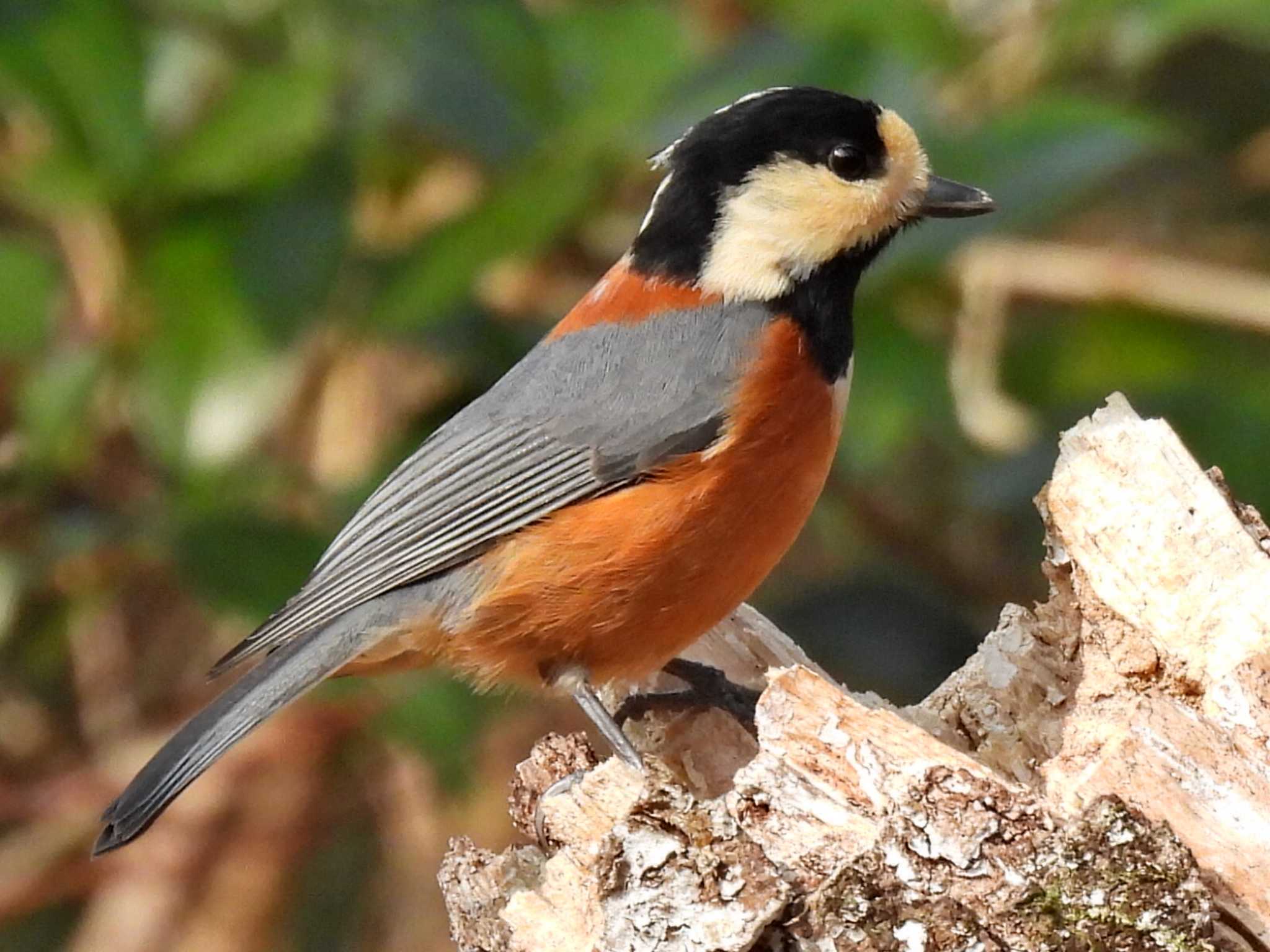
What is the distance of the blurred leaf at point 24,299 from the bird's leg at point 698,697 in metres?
1.41

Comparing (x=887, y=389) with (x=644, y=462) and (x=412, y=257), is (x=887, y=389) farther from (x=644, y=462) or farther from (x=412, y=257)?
(x=412, y=257)

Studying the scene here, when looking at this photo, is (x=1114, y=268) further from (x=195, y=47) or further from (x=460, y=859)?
(x=460, y=859)

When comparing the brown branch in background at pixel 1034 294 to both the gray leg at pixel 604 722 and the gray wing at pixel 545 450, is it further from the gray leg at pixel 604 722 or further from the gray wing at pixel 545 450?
the gray leg at pixel 604 722

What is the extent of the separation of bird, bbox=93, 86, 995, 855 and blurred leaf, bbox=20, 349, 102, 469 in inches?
25.7

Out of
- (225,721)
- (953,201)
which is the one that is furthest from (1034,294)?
(225,721)

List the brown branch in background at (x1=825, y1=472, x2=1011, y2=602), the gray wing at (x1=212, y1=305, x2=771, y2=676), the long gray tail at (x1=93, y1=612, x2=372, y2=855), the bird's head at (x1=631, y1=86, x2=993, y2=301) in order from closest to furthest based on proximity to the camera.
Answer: the long gray tail at (x1=93, y1=612, x2=372, y2=855)
the gray wing at (x1=212, y1=305, x2=771, y2=676)
the bird's head at (x1=631, y1=86, x2=993, y2=301)
the brown branch in background at (x1=825, y1=472, x2=1011, y2=602)

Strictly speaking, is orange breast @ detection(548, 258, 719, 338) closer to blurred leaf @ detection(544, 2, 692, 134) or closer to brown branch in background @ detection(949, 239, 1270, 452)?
blurred leaf @ detection(544, 2, 692, 134)

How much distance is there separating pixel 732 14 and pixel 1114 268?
157cm

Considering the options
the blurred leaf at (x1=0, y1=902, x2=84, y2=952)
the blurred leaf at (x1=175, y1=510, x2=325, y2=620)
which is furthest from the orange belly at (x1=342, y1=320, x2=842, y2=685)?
the blurred leaf at (x1=0, y1=902, x2=84, y2=952)

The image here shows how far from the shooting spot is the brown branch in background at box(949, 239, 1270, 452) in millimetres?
3834

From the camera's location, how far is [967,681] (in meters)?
2.47

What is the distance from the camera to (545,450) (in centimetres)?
296

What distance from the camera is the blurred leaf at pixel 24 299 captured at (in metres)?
3.31

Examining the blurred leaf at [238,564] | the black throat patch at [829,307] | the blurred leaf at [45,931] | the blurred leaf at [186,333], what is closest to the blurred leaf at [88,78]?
the blurred leaf at [186,333]
